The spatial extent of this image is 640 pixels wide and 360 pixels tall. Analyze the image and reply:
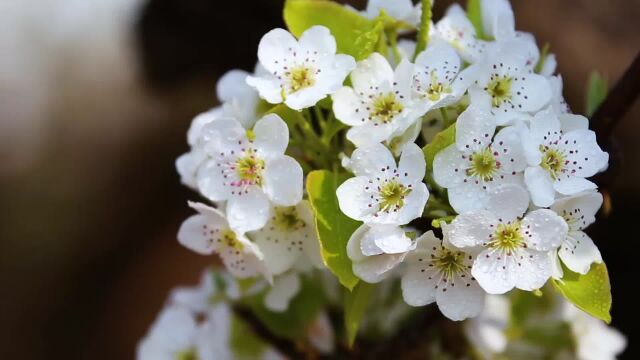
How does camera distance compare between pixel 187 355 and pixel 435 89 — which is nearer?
pixel 435 89

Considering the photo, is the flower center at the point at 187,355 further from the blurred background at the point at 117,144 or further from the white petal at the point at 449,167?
the blurred background at the point at 117,144

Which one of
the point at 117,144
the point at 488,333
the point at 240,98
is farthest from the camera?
the point at 117,144

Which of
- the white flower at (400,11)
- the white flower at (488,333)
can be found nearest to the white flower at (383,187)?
the white flower at (400,11)

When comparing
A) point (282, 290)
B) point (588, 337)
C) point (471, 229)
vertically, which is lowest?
point (588, 337)

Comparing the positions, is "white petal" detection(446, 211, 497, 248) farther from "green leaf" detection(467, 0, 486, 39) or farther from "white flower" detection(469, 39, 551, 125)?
"green leaf" detection(467, 0, 486, 39)

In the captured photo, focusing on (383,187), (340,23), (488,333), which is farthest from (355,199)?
(488,333)

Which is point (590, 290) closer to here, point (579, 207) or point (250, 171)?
point (579, 207)
